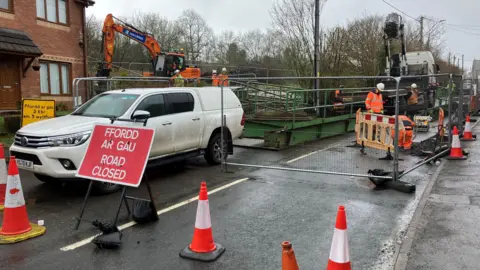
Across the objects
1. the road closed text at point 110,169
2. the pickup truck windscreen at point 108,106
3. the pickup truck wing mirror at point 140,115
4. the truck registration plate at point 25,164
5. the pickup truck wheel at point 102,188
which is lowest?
the pickup truck wheel at point 102,188

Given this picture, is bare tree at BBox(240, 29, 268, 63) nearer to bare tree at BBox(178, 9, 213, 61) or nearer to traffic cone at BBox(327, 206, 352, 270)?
bare tree at BBox(178, 9, 213, 61)

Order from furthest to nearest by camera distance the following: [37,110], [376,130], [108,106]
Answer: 1. [376,130]
2. [37,110]
3. [108,106]

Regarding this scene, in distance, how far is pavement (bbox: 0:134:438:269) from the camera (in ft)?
14.5

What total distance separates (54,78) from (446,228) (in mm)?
18880

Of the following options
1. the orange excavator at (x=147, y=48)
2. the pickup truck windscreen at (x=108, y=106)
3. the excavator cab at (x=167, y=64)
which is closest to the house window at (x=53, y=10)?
the orange excavator at (x=147, y=48)

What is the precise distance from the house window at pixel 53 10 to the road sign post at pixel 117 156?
1562cm

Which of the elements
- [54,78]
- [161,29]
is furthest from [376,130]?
[161,29]

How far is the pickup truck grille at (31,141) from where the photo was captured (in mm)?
6449

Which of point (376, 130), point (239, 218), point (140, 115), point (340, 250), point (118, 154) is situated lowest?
point (239, 218)

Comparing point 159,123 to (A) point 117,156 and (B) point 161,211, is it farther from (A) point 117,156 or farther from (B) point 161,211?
(A) point 117,156

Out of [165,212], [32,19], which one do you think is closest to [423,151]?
[165,212]

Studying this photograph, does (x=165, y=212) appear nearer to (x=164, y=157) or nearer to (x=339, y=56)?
(x=164, y=157)

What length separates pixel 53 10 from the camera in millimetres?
19000

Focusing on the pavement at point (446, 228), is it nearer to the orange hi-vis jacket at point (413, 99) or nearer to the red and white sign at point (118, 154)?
the red and white sign at point (118, 154)
